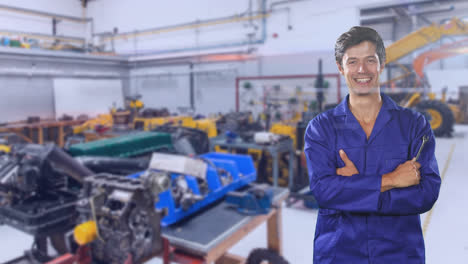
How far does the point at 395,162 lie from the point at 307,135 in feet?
0.51

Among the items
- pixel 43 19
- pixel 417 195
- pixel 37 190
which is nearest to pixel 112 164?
pixel 37 190

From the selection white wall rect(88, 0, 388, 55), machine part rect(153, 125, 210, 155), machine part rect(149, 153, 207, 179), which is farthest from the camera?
white wall rect(88, 0, 388, 55)

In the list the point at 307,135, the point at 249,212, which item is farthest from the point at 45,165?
the point at 307,135

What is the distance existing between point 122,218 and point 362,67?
1.09 metres

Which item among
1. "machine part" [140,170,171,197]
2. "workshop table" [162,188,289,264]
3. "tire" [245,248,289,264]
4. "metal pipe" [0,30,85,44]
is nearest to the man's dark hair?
"machine part" [140,170,171,197]

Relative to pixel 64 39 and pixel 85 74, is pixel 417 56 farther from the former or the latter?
pixel 64 39

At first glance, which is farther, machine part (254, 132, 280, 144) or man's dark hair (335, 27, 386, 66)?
machine part (254, 132, 280, 144)

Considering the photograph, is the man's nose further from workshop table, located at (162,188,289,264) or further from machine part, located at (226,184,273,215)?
machine part, located at (226,184,273,215)

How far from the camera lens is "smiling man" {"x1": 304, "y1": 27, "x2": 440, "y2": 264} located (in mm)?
551

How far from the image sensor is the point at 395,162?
0.57 m

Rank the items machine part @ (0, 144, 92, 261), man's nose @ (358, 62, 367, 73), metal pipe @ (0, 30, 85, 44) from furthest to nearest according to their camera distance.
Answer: metal pipe @ (0, 30, 85, 44)
machine part @ (0, 144, 92, 261)
man's nose @ (358, 62, 367, 73)

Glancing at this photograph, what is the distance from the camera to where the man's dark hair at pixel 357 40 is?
551 millimetres

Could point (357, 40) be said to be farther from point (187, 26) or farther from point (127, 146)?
point (187, 26)

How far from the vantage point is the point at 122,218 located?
4.27 ft
